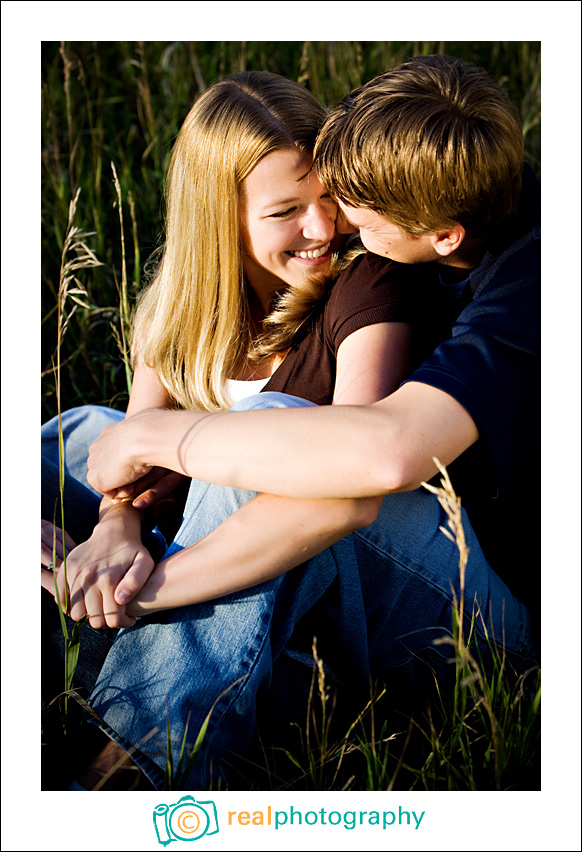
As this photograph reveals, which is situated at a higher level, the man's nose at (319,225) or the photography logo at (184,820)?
the man's nose at (319,225)

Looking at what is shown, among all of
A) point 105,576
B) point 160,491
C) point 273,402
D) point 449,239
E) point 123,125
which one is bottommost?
point 105,576

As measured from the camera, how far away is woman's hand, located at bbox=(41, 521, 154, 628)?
1517 mm

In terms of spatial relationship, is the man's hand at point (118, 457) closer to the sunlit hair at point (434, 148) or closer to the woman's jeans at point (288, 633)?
the woman's jeans at point (288, 633)

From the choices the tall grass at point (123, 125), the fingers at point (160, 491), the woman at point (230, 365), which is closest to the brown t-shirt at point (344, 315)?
the woman at point (230, 365)

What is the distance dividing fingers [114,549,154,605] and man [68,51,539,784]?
0.03 m

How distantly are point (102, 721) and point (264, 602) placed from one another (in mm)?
412

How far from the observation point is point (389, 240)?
1688 mm

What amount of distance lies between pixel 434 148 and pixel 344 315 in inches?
16.2

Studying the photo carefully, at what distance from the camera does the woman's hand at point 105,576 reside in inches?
59.7

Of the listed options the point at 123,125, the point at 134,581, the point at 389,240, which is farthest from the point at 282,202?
the point at 123,125

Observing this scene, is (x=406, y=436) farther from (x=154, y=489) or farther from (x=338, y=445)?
(x=154, y=489)

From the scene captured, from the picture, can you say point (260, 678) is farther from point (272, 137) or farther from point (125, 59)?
point (125, 59)

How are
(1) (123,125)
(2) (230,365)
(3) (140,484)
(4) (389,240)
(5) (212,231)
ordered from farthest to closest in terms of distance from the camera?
1. (1) (123,125)
2. (2) (230,365)
3. (5) (212,231)
4. (3) (140,484)
5. (4) (389,240)

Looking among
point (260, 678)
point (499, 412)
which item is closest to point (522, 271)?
point (499, 412)
